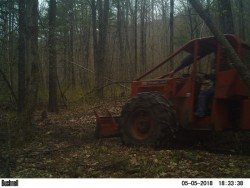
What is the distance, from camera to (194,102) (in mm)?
8969

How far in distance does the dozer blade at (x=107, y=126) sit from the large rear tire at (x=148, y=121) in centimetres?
66

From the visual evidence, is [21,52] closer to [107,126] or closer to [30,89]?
[30,89]

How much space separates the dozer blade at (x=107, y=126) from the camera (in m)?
10.3

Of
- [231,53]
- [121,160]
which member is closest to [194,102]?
[121,160]

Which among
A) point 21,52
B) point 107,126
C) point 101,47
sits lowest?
point 107,126

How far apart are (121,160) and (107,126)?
111 inches

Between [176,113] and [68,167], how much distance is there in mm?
2632

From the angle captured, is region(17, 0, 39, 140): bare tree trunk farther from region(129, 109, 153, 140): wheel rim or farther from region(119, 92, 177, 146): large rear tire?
→ region(129, 109, 153, 140): wheel rim

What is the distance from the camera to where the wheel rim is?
919cm

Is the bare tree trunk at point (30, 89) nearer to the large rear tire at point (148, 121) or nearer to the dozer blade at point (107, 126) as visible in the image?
the dozer blade at point (107, 126)

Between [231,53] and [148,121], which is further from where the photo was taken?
[148,121]

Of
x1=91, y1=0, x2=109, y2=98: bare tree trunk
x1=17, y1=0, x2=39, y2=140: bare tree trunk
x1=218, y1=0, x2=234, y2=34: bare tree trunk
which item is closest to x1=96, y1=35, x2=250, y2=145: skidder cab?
x1=218, y1=0, x2=234, y2=34: bare tree trunk

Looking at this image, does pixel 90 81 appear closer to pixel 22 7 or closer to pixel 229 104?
pixel 22 7

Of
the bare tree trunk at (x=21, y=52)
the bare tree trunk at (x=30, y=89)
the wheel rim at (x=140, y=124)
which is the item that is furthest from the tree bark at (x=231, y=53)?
the bare tree trunk at (x=21, y=52)
